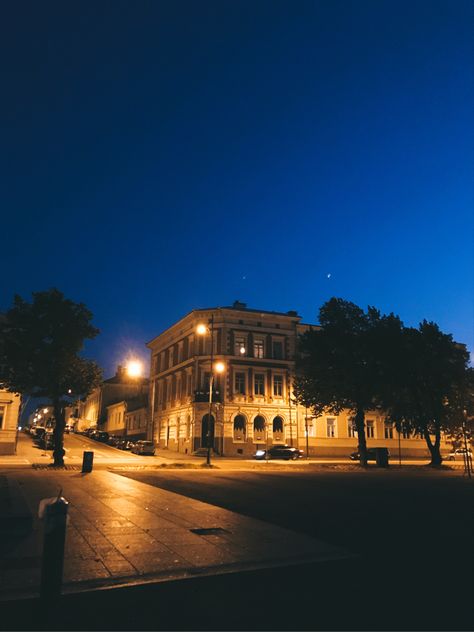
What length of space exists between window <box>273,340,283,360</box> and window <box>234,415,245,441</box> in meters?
8.23

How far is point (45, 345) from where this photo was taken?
28734mm

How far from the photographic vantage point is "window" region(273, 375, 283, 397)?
5609 cm

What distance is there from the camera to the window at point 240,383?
54406 mm

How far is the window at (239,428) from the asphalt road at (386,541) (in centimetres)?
3393

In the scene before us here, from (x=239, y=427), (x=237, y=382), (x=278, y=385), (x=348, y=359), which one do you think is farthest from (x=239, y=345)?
(x=348, y=359)

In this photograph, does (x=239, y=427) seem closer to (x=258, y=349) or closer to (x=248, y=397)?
(x=248, y=397)

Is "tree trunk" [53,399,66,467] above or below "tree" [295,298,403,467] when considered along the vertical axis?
below

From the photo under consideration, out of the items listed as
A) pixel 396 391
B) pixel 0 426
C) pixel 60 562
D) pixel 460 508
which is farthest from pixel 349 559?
pixel 0 426

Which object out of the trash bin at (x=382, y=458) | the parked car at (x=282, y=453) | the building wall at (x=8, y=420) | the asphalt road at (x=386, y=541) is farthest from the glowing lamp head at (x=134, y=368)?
the trash bin at (x=382, y=458)

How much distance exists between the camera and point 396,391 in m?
40.6

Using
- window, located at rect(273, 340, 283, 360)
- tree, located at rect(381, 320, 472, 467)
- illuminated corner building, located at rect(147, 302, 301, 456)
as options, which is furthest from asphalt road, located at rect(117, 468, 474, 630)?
window, located at rect(273, 340, 283, 360)

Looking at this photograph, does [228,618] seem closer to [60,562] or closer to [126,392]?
[60,562]

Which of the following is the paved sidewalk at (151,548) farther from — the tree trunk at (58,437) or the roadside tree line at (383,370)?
the roadside tree line at (383,370)

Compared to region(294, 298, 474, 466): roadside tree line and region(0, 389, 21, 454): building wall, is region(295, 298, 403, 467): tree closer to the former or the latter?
region(294, 298, 474, 466): roadside tree line
